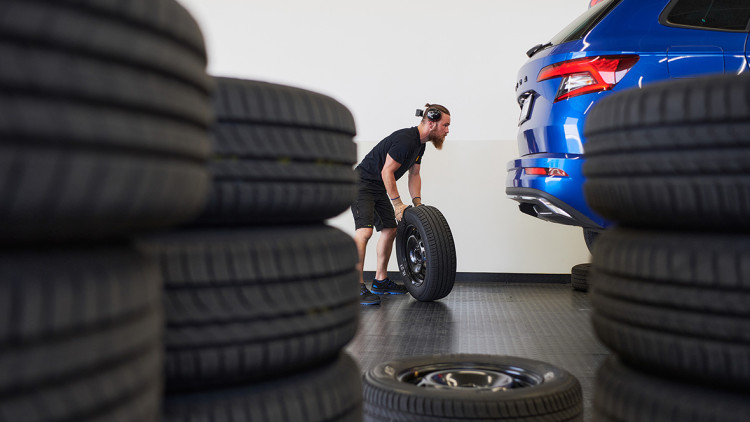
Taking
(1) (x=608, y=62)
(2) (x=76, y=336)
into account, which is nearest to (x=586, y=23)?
(1) (x=608, y=62)

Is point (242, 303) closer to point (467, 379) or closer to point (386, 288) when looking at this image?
point (467, 379)

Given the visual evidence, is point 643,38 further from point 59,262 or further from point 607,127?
point 59,262

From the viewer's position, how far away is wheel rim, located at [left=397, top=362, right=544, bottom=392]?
1943mm

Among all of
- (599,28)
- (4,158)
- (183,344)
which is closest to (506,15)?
(599,28)

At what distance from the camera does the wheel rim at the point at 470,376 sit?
6.38 feet

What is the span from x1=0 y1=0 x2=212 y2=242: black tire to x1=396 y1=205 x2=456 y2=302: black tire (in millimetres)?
3755

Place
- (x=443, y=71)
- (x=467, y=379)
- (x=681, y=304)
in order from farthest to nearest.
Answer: (x=443, y=71), (x=467, y=379), (x=681, y=304)

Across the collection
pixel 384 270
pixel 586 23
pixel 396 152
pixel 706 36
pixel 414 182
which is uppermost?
pixel 586 23

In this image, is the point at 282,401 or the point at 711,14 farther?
the point at 711,14

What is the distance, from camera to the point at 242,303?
3.76 feet

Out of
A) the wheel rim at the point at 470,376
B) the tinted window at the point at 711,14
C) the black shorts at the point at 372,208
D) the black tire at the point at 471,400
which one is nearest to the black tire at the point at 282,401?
the black tire at the point at 471,400

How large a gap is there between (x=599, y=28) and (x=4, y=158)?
2845mm

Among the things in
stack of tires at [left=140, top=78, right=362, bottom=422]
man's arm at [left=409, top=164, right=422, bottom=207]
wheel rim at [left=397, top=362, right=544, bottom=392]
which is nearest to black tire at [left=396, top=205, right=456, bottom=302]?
man's arm at [left=409, top=164, right=422, bottom=207]

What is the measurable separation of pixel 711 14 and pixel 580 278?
291 cm
